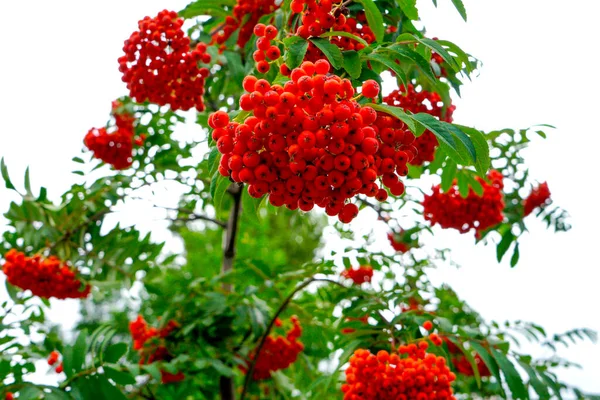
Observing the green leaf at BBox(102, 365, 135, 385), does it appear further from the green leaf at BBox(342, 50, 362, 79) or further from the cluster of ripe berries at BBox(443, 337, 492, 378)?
the cluster of ripe berries at BBox(443, 337, 492, 378)

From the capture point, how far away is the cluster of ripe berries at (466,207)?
2961 millimetres

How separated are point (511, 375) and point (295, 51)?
1586 mm

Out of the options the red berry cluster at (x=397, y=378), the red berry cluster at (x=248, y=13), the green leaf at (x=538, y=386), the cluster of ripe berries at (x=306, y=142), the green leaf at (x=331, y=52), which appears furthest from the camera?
the red berry cluster at (x=248, y=13)

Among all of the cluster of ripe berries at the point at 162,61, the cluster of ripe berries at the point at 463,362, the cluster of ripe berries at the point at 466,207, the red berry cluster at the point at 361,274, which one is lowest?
the cluster of ripe berries at the point at 463,362

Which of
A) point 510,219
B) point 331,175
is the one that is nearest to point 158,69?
point 331,175

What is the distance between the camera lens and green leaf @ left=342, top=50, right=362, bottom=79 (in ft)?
4.89

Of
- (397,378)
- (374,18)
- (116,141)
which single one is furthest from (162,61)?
(397,378)

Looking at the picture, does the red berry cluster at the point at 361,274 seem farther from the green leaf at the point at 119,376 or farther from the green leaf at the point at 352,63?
the green leaf at the point at 352,63

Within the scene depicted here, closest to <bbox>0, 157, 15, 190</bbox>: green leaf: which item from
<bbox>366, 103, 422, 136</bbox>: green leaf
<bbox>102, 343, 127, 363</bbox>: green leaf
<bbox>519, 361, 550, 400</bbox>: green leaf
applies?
<bbox>102, 343, 127, 363</bbox>: green leaf

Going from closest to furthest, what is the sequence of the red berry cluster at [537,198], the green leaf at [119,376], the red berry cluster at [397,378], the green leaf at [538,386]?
the red berry cluster at [397,378] < the green leaf at [119,376] < the green leaf at [538,386] < the red berry cluster at [537,198]

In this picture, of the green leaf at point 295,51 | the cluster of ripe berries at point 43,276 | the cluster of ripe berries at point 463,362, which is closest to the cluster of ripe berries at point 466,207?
the cluster of ripe berries at point 463,362

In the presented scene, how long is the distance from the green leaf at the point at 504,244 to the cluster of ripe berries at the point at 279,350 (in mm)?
1246

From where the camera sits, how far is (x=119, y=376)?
83.4 inches

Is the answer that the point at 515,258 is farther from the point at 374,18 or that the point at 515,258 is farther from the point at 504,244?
the point at 374,18
